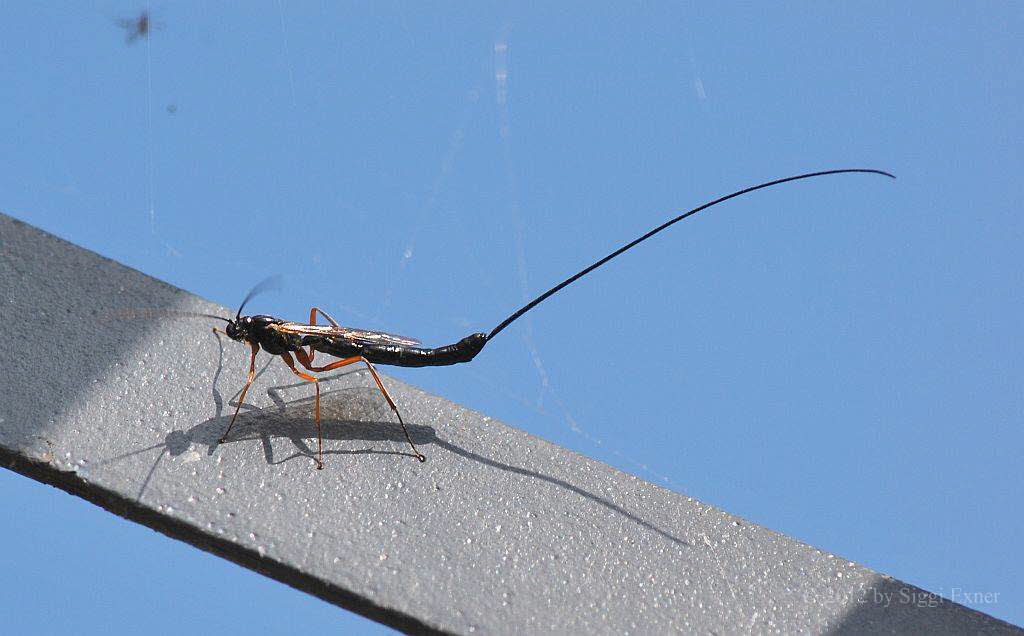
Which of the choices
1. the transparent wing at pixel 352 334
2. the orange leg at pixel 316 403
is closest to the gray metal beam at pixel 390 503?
the orange leg at pixel 316 403

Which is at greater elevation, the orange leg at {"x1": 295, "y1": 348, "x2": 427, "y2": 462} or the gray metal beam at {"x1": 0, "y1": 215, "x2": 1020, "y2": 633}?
the orange leg at {"x1": 295, "y1": 348, "x2": 427, "y2": 462}

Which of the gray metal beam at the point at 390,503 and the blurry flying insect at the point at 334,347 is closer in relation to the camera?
the gray metal beam at the point at 390,503

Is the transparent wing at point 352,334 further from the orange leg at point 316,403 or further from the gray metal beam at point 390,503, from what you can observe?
the gray metal beam at point 390,503

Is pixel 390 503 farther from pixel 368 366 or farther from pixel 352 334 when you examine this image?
pixel 352 334

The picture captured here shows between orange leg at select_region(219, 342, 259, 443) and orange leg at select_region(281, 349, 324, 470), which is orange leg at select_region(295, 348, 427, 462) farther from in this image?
orange leg at select_region(219, 342, 259, 443)

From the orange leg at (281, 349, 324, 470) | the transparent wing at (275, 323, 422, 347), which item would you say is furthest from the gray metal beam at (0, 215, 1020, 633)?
the transparent wing at (275, 323, 422, 347)

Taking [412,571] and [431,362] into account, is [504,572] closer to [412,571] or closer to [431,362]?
[412,571]

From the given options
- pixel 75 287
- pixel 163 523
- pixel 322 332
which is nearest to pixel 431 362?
pixel 322 332
